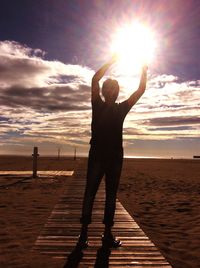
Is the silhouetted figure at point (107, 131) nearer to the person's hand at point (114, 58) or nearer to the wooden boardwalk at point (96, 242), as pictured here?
the person's hand at point (114, 58)

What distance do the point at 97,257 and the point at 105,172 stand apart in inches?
40.8

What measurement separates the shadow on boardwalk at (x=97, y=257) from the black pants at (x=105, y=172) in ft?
1.23

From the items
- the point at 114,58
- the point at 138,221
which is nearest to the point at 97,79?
the point at 114,58

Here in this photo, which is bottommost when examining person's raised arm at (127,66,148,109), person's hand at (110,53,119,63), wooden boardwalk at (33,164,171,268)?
wooden boardwalk at (33,164,171,268)

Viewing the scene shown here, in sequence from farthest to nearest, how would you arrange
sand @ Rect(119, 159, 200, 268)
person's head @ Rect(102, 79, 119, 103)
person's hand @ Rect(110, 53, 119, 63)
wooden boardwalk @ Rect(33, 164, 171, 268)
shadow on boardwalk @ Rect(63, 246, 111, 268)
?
sand @ Rect(119, 159, 200, 268)
person's head @ Rect(102, 79, 119, 103)
person's hand @ Rect(110, 53, 119, 63)
wooden boardwalk @ Rect(33, 164, 171, 268)
shadow on boardwalk @ Rect(63, 246, 111, 268)

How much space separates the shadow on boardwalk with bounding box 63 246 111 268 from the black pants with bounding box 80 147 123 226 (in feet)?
1.23

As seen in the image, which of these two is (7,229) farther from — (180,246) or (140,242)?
(180,246)

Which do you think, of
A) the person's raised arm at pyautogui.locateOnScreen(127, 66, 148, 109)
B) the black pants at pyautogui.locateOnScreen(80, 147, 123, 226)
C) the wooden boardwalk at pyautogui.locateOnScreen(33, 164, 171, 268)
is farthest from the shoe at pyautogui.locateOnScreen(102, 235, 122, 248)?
the person's raised arm at pyautogui.locateOnScreen(127, 66, 148, 109)

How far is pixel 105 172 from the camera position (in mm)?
4844

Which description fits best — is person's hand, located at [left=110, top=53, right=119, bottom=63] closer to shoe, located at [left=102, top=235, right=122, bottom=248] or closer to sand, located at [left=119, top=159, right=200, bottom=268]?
shoe, located at [left=102, top=235, right=122, bottom=248]

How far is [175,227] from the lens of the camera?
7184 mm

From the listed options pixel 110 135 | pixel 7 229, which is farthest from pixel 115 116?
pixel 7 229

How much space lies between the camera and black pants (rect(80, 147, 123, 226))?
188 inches

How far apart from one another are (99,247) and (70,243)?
461mm
